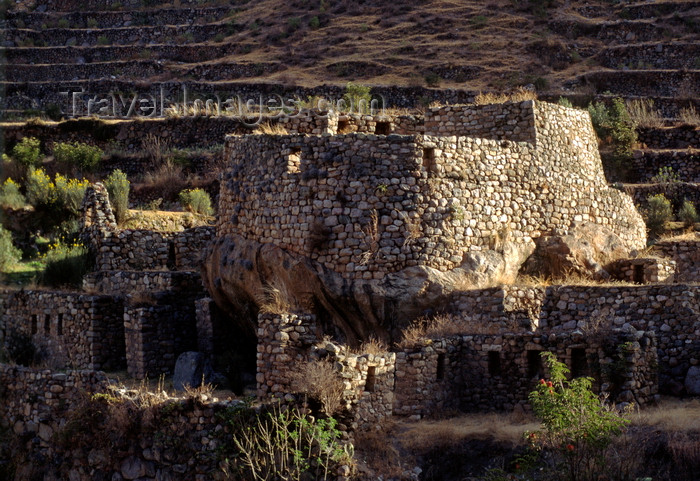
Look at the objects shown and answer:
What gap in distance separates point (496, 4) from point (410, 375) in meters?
38.1

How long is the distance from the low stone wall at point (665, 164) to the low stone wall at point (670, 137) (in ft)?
5.29

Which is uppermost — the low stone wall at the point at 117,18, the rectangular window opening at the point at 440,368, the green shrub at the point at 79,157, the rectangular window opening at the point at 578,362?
the low stone wall at the point at 117,18

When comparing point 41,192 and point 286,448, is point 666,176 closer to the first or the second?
point 41,192

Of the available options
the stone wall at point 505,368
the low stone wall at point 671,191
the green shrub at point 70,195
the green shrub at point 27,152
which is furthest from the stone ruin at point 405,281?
the green shrub at point 27,152

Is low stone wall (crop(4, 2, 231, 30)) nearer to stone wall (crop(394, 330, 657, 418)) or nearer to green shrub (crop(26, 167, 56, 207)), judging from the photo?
green shrub (crop(26, 167, 56, 207))

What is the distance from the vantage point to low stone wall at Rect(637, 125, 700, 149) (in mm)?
34812

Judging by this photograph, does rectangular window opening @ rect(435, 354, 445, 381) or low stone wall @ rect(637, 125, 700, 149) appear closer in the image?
rectangular window opening @ rect(435, 354, 445, 381)

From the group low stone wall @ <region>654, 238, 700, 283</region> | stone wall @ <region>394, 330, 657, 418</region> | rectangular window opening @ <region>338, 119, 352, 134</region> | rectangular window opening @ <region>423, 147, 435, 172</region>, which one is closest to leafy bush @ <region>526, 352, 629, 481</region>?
stone wall @ <region>394, 330, 657, 418</region>

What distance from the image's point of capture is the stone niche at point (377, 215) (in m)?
19.2

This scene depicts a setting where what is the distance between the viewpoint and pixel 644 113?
36688 mm

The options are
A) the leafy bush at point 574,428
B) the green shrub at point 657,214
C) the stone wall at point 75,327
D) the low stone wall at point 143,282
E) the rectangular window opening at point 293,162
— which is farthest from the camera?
the green shrub at point 657,214

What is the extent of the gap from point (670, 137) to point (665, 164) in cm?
237

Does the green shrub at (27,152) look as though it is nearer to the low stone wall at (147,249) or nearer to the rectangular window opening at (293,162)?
the low stone wall at (147,249)

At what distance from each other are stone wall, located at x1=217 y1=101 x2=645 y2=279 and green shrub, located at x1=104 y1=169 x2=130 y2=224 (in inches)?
313
